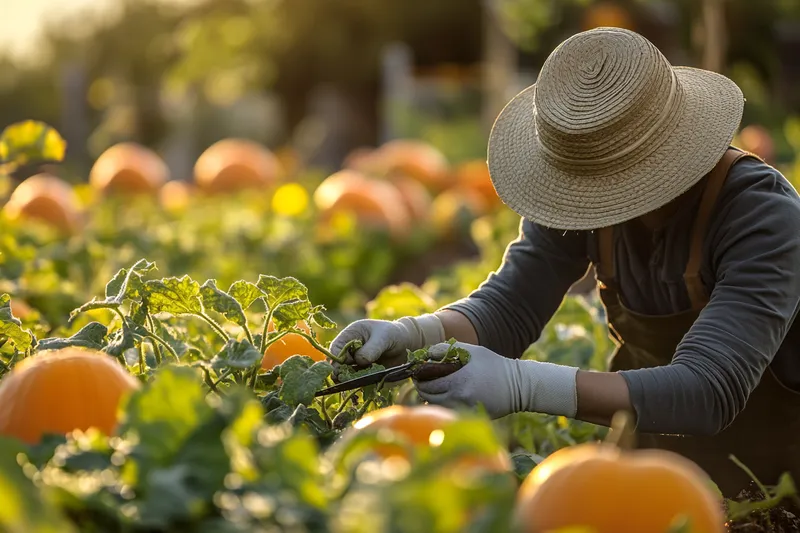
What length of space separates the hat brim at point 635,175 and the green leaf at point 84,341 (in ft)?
3.55

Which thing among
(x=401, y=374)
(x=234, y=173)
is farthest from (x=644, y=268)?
(x=234, y=173)

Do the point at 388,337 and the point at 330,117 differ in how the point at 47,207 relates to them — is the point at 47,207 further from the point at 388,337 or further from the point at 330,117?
the point at 330,117

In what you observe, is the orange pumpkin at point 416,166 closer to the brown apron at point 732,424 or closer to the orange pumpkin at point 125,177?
the orange pumpkin at point 125,177

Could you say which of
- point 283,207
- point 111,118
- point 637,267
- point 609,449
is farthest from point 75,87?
point 609,449

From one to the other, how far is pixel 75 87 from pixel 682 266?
15.1 metres

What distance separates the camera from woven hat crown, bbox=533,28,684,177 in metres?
2.79

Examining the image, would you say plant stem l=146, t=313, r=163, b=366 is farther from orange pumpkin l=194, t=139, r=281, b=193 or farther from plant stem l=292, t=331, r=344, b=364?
orange pumpkin l=194, t=139, r=281, b=193

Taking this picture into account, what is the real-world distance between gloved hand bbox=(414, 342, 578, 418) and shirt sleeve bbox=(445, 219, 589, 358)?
0.60 m

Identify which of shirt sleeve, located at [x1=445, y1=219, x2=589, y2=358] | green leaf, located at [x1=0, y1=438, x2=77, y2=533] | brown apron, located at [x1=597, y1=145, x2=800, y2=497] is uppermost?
green leaf, located at [x1=0, y1=438, x2=77, y2=533]

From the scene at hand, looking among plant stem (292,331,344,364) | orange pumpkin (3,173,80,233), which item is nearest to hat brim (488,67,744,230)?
plant stem (292,331,344,364)

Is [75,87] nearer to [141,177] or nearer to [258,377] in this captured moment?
[141,177]

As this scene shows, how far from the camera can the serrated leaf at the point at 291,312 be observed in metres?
2.32

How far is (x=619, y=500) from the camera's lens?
162 centimetres

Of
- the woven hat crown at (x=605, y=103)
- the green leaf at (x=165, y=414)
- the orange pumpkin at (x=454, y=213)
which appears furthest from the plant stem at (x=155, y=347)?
the orange pumpkin at (x=454, y=213)
